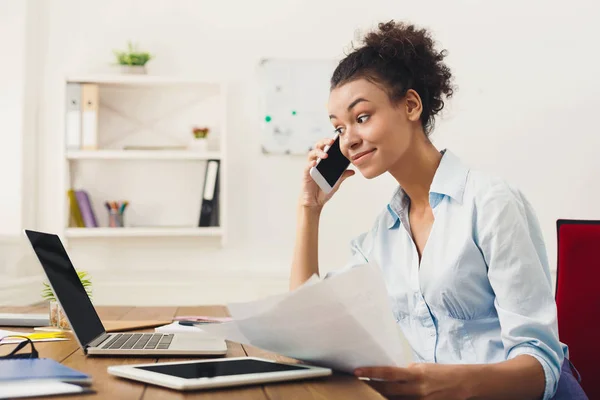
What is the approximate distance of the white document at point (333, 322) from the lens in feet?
2.63

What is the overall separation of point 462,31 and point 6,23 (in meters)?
1.94

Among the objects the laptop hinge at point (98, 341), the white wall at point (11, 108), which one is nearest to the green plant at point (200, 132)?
the white wall at point (11, 108)

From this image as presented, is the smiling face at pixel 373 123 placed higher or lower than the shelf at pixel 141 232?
higher

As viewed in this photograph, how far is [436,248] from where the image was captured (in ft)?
4.32

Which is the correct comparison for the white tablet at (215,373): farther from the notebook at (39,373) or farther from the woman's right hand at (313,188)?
the woman's right hand at (313,188)

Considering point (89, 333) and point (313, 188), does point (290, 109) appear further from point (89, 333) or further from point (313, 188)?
point (89, 333)

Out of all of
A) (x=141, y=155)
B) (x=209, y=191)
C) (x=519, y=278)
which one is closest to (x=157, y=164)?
(x=141, y=155)

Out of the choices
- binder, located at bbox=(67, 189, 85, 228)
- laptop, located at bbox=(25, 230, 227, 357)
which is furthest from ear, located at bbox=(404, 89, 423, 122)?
binder, located at bbox=(67, 189, 85, 228)

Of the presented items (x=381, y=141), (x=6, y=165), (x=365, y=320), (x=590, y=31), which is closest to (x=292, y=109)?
(x=6, y=165)

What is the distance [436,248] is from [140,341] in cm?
57

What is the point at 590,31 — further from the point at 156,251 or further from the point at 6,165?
the point at 6,165

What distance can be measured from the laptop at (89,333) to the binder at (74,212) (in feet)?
5.36

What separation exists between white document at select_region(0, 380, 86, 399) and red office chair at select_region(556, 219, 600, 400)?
3.73ft

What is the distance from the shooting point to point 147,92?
9.70ft
